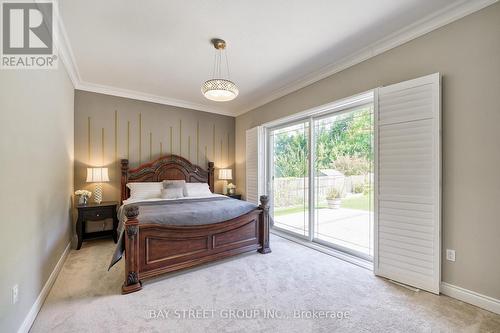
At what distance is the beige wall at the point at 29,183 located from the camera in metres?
1.49

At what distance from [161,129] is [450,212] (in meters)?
4.73

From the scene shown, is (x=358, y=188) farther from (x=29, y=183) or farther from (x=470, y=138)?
(x=29, y=183)

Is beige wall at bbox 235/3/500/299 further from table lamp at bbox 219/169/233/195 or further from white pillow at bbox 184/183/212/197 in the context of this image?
table lamp at bbox 219/169/233/195

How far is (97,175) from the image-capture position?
3820 mm

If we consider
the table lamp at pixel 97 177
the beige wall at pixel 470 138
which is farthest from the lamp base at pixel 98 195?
the beige wall at pixel 470 138

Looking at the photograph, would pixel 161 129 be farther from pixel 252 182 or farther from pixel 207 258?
pixel 207 258

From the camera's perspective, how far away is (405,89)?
8.02 feet

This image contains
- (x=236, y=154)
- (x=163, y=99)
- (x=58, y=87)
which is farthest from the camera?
(x=236, y=154)

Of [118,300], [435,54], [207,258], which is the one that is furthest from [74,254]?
[435,54]

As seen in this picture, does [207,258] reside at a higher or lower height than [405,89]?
lower

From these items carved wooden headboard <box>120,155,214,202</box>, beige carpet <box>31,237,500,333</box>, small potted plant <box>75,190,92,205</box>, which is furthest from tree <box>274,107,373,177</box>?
small potted plant <box>75,190,92,205</box>

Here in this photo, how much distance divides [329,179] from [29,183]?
355cm

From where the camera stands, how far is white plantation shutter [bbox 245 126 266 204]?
188 inches

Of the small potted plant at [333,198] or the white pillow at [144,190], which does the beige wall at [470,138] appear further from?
the white pillow at [144,190]
